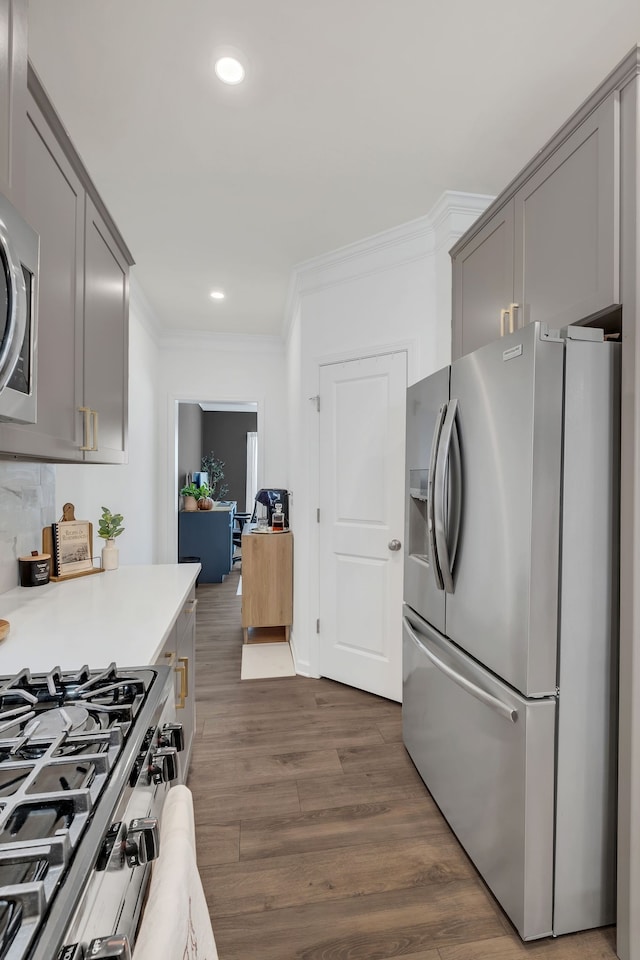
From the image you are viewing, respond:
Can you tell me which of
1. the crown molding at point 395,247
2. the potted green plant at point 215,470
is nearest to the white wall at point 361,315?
the crown molding at point 395,247

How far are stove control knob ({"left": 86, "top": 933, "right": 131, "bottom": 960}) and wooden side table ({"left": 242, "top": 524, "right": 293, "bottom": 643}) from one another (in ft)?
10.6

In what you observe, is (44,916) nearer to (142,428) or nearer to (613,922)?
(613,922)

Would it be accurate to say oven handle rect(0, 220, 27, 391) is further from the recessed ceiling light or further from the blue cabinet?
the blue cabinet

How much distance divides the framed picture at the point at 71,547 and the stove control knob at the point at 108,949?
6.17ft

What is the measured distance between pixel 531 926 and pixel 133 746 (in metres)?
1.33

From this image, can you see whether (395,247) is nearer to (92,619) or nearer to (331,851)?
(92,619)

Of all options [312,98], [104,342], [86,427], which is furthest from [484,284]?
[86,427]

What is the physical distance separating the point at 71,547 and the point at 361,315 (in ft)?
6.87

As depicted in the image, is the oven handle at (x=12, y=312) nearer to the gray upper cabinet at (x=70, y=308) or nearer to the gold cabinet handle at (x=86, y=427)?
the gray upper cabinet at (x=70, y=308)

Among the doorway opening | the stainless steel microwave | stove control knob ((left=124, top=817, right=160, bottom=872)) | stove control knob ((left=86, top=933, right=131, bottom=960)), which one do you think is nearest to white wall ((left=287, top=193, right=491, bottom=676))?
the stainless steel microwave

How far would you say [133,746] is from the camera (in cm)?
81

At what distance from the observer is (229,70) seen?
167 cm

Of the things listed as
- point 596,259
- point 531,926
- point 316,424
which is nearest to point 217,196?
point 316,424

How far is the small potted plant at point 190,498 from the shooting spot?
5.67 m
